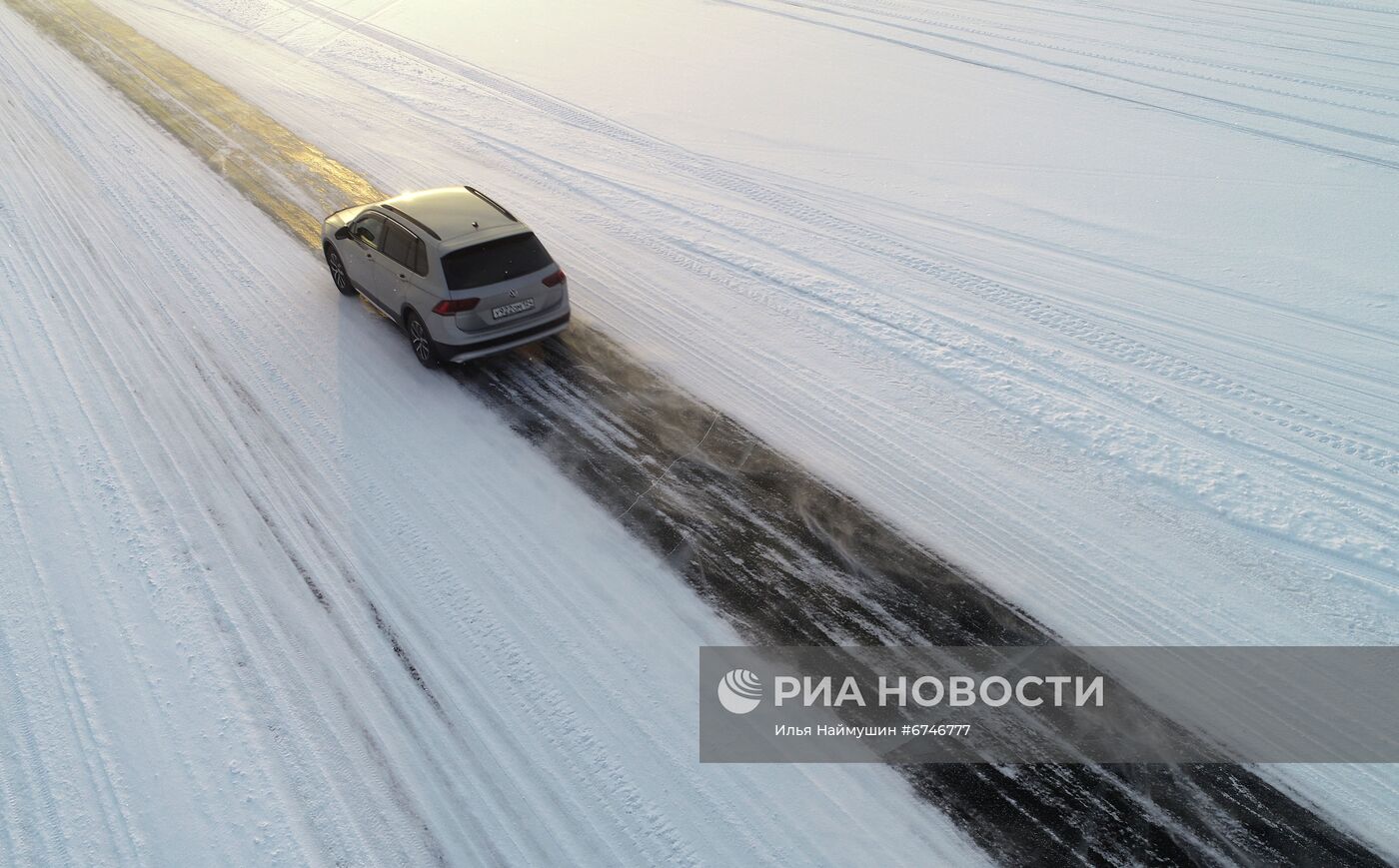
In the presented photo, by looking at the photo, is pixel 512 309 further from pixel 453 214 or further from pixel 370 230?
pixel 370 230

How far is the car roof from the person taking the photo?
386 inches

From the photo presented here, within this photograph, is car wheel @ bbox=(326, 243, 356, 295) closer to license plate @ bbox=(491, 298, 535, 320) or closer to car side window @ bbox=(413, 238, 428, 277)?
car side window @ bbox=(413, 238, 428, 277)

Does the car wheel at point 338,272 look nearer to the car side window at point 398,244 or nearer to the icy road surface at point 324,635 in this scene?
the icy road surface at point 324,635

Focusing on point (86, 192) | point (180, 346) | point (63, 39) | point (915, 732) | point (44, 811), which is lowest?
point (44, 811)

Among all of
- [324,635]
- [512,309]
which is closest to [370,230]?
[512,309]

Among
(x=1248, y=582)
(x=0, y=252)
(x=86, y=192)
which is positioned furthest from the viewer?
(x=86, y=192)

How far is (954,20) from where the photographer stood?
81.8 ft

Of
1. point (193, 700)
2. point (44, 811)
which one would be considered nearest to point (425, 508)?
point (193, 700)

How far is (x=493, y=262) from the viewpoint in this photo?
967 cm

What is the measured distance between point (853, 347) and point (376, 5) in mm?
22695

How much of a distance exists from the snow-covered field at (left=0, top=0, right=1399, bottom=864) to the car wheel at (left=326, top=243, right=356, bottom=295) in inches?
12.1

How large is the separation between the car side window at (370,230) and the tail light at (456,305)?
1712 mm

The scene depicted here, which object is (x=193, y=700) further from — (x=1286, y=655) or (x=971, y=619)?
(x=1286, y=655)

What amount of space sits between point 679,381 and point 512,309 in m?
2.02
